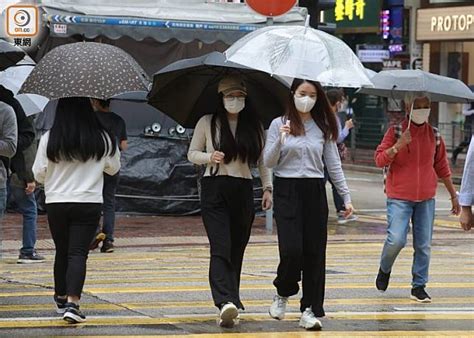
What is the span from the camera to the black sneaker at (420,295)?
1027 centimetres

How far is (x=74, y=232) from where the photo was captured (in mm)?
8672

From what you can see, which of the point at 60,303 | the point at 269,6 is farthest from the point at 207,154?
the point at 269,6

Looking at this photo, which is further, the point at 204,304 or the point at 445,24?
the point at 445,24

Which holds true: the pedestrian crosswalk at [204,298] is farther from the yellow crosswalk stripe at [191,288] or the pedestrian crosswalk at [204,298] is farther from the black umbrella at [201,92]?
the black umbrella at [201,92]

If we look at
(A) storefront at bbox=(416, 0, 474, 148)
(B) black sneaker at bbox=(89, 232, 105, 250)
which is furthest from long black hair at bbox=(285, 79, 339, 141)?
(A) storefront at bbox=(416, 0, 474, 148)

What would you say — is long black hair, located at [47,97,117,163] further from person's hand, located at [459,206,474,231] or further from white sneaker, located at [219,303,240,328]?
person's hand, located at [459,206,474,231]

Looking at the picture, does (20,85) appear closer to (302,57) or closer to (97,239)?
(97,239)

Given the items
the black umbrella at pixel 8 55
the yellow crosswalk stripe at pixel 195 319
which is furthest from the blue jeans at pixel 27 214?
the yellow crosswalk stripe at pixel 195 319

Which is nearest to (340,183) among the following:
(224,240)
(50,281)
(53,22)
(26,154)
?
(224,240)

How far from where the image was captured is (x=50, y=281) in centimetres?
1123

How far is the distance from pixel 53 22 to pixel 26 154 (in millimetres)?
4897

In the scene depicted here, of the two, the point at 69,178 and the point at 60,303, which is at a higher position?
the point at 69,178

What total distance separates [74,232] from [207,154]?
3.73 ft

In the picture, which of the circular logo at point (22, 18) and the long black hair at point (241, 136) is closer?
the long black hair at point (241, 136)
